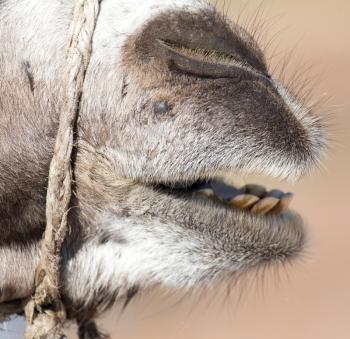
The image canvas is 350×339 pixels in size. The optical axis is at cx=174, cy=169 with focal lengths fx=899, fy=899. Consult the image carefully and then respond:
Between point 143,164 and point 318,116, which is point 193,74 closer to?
point 143,164

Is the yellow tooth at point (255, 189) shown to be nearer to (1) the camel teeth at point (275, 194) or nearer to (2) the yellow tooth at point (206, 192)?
(1) the camel teeth at point (275, 194)

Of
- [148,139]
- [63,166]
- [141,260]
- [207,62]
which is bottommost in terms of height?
[141,260]

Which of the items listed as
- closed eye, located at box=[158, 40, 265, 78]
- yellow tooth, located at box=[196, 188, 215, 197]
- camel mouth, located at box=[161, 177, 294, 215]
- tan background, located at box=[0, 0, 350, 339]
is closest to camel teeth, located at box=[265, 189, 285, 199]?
camel mouth, located at box=[161, 177, 294, 215]

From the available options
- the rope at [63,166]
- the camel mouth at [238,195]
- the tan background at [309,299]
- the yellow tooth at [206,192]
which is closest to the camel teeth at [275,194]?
the camel mouth at [238,195]

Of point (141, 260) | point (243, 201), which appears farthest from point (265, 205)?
point (141, 260)

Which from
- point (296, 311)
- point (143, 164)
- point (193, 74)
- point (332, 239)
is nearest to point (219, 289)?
point (143, 164)

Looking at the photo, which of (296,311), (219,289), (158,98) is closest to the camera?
(158,98)

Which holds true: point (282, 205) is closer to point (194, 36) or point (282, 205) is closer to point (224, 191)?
point (224, 191)

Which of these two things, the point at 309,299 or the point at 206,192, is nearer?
the point at 206,192
